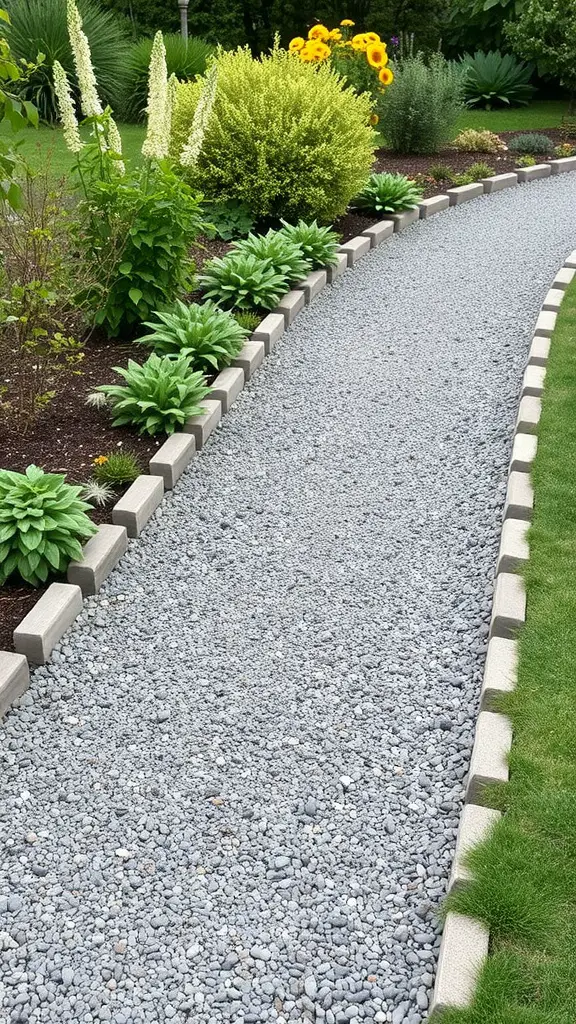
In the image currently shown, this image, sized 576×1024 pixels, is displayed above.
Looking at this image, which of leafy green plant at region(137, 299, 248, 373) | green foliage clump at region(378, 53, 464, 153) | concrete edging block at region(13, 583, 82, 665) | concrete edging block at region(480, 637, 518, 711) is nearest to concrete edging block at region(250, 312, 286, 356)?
leafy green plant at region(137, 299, 248, 373)

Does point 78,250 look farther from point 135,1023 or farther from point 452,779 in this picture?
point 135,1023

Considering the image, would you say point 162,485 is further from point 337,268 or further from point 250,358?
point 337,268

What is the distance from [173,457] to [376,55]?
8.20 meters

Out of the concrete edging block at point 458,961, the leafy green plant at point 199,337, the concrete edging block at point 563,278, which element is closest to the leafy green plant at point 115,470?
the leafy green plant at point 199,337

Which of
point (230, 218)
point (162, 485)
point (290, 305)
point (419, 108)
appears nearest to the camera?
point (162, 485)

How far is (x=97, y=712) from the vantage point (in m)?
3.31

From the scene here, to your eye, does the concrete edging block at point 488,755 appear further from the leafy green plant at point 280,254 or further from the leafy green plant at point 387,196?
the leafy green plant at point 387,196

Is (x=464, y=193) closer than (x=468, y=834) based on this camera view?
No

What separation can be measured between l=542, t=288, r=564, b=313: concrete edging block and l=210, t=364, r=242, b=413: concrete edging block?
2653 millimetres

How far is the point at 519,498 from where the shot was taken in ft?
14.4

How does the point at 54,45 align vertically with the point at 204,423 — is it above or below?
above

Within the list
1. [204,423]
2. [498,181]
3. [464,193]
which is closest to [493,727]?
[204,423]

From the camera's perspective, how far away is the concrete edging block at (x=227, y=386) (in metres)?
5.43

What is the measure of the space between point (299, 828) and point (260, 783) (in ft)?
0.72
